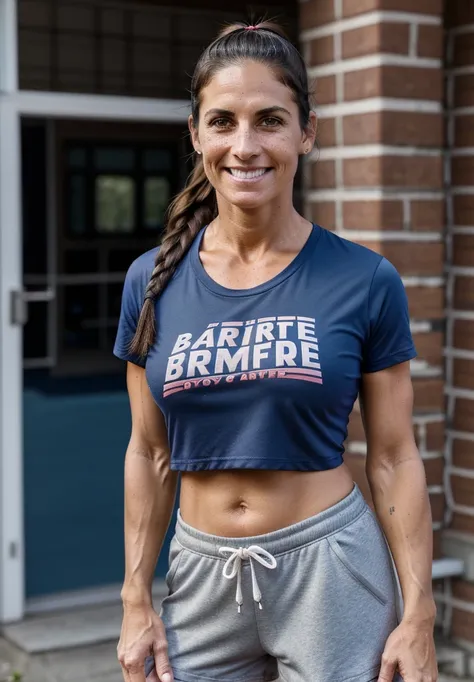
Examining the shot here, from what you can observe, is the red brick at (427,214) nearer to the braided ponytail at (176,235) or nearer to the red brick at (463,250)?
the red brick at (463,250)

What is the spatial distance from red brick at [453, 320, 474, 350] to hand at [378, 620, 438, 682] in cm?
209

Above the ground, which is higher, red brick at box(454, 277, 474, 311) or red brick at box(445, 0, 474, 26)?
red brick at box(445, 0, 474, 26)

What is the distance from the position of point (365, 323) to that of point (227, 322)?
256 mm

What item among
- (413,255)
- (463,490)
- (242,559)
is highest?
(413,255)

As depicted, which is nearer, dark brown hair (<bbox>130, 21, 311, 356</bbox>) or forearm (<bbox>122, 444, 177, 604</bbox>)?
dark brown hair (<bbox>130, 21, 311, 356</bbox>)

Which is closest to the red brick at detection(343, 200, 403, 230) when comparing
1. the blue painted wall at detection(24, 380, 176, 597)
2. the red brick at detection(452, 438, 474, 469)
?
the red brick at detection(452, 438, 474, 469)

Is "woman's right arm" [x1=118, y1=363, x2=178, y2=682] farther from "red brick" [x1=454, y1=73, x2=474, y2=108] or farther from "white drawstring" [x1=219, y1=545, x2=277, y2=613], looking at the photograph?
"red brick" [x1=454, y1=73, x2=474, y2=108]

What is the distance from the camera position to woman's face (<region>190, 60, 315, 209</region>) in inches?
85.4

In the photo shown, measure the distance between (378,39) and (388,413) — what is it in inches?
76.4

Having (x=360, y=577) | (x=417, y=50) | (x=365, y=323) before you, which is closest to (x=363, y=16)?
(x=417, y=50)

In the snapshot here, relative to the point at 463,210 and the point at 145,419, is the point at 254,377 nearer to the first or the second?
the point at 145,419

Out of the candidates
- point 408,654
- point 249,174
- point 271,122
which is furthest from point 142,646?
point 271,122

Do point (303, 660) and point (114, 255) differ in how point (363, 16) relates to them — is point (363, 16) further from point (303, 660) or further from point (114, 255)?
point (114, 255)

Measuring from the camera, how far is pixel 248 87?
217 cm
